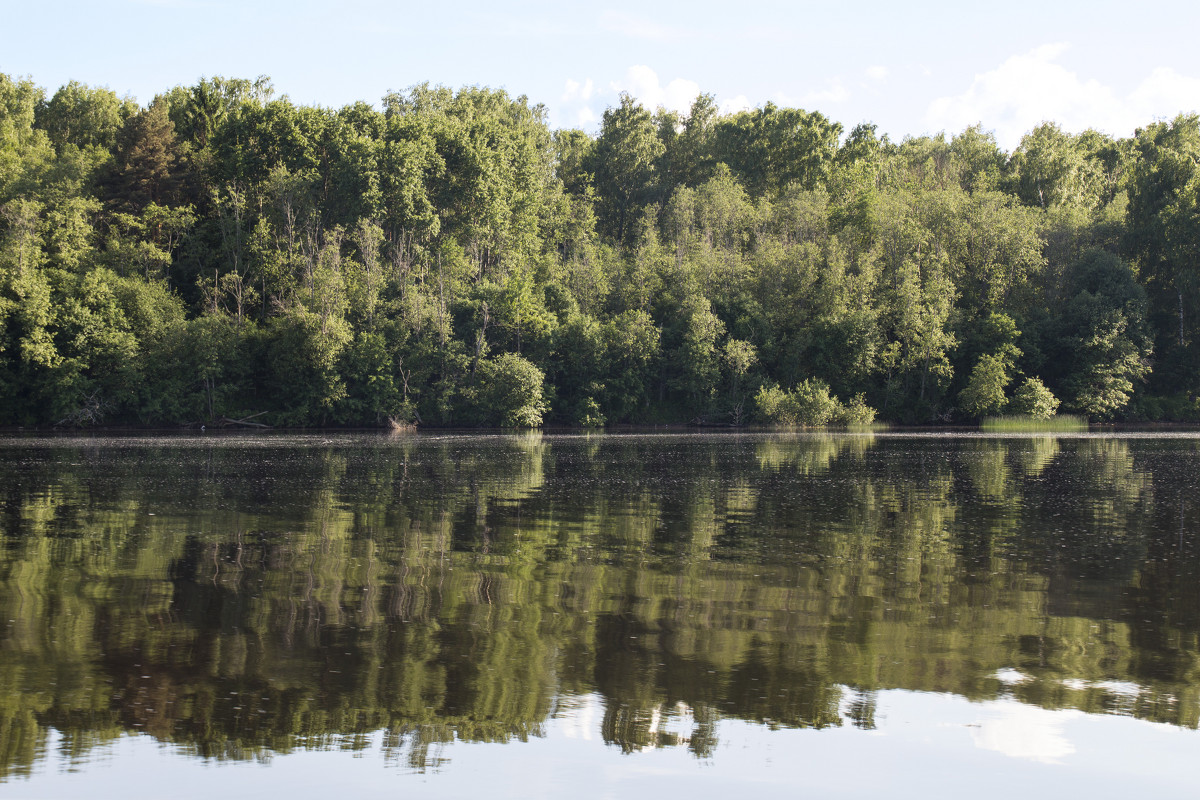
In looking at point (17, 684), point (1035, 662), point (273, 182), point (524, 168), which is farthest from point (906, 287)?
point (17, 684)

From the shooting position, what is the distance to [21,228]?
239 feet

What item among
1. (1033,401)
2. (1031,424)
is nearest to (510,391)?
(1031,424)

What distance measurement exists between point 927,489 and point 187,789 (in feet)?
94.7

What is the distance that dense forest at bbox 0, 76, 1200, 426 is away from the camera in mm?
75750

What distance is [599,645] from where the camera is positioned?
45.9 ft

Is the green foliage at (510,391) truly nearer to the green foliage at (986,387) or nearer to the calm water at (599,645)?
the green foliage at (986,387)

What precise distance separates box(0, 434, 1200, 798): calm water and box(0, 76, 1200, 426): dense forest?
163ft

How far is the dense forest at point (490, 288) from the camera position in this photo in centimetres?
7575

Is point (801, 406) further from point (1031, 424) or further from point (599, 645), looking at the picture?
point (599, 645)

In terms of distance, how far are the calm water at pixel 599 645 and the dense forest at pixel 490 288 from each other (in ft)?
163

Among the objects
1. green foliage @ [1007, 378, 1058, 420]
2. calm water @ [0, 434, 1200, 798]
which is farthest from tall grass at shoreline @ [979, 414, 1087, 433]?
calm water @ [0, 434, 1200, 798]

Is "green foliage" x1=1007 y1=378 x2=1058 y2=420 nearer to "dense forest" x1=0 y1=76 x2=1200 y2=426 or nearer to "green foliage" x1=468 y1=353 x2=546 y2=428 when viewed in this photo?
"dense forest" x1=0 y1=76 x2=1200 y2=426

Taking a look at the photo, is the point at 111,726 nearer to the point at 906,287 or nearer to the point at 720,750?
the point at 720,750

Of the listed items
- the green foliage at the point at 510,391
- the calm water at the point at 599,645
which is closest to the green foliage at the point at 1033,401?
the green foliage at the point at 510,391
